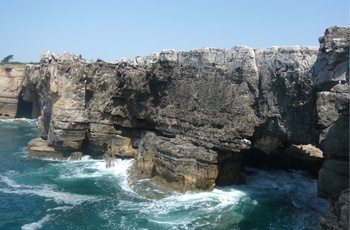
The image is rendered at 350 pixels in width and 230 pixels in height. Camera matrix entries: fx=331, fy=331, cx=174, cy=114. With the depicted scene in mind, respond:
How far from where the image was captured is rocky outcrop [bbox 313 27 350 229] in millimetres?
13383

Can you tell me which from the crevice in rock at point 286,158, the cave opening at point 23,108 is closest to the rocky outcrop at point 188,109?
the crevice in rock at point 286,158

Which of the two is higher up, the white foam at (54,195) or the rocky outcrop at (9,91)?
the rocky outcrop at (9,91)

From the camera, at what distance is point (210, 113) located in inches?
866

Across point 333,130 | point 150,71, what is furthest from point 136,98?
point 333,130

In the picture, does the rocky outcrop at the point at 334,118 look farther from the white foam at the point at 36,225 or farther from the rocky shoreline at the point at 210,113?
the white foam at the point at 36,225

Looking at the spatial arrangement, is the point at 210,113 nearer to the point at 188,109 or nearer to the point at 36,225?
the point at 188,109

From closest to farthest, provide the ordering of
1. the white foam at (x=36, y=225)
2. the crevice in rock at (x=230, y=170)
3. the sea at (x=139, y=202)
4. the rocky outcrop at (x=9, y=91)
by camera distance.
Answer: the white foam at (x=36, y=225)
the sea at (x=139, y=202)
the crevice in rock at (x=230, y=170)
the rocky outcrop at (x=9, y=91)

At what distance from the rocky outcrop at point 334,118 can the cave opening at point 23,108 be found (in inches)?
2115

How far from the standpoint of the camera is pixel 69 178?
25.2 metres

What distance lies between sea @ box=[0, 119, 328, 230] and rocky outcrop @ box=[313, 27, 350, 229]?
4609mm

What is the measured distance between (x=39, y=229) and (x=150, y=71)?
544 inches

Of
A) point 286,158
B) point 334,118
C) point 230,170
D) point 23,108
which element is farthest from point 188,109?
point 23,108

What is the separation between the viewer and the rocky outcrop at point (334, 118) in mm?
13383

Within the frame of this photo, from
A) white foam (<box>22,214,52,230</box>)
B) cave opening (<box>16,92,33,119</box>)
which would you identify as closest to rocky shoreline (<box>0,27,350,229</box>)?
white foam (<box>22,214,52,230</box>)
